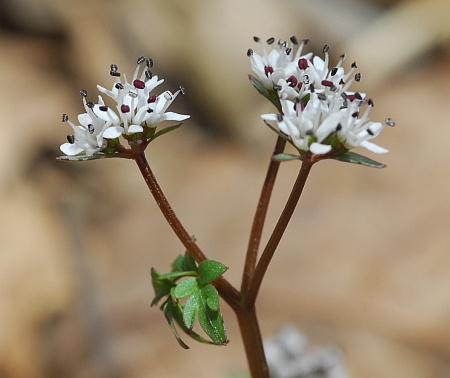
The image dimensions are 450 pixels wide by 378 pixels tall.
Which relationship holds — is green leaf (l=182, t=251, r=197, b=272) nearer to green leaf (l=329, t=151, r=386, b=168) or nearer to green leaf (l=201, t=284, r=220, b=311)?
green leaf (l=201, t=284, r=220, b=311)

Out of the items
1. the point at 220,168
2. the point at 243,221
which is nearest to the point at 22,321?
the point at 243,221

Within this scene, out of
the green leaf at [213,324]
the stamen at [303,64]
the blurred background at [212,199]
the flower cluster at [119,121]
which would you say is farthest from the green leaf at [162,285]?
the blurred background at [212,199]

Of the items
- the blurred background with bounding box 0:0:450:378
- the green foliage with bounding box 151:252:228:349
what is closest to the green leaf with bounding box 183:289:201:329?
the green foliage with bounding box 151:252:228:349

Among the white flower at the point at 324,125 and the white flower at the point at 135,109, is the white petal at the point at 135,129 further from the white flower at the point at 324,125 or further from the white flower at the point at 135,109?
the white flower at the point at 324,125

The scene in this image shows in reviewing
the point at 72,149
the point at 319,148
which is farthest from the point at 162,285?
the point at 319,148

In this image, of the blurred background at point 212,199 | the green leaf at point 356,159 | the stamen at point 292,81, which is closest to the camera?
the green leaf at point 356,159

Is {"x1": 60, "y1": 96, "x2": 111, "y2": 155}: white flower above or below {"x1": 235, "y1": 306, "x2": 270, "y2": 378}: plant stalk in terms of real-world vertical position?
above

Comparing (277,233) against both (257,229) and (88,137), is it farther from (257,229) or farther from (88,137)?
(88,137)

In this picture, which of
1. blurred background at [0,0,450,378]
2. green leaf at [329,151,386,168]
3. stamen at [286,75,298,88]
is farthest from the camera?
blurred background at [0,0,450,378]
